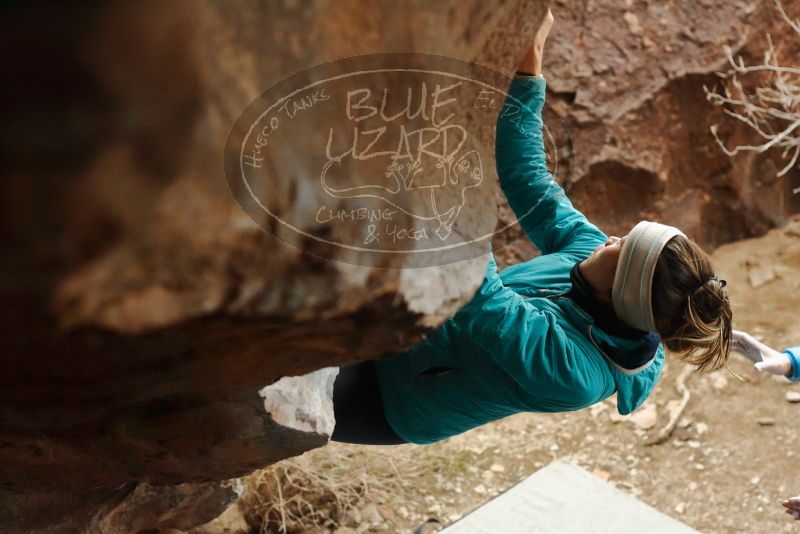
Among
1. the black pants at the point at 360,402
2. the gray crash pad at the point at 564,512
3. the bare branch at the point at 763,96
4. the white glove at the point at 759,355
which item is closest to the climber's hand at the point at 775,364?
the white glove at the point at 759,355

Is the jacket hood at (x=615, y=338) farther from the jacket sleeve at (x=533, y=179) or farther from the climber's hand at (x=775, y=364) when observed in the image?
the climber's hand at (x=775, y=364)

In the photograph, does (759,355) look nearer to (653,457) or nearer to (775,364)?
(775,364)

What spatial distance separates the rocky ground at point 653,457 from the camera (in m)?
2.50

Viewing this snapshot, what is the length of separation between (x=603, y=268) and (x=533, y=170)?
190mm

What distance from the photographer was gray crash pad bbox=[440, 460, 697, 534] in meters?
2.07

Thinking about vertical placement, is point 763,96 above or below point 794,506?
above

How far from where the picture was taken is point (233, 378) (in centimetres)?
88

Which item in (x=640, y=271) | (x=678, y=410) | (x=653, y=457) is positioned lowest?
(x=653, y=457)

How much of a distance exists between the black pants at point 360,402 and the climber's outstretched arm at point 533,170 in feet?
1.25

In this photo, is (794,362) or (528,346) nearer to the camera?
(528,346)

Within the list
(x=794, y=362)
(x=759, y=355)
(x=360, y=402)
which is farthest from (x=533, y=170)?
(x=794, y=362)

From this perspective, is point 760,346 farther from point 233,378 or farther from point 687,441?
point 233,378

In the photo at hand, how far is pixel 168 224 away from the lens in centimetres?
54

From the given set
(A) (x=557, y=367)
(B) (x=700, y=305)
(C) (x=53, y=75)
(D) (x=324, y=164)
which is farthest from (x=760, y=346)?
(C) (x=53, y=75)
